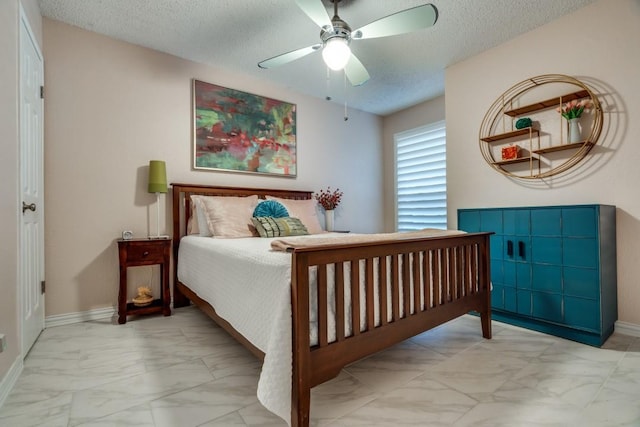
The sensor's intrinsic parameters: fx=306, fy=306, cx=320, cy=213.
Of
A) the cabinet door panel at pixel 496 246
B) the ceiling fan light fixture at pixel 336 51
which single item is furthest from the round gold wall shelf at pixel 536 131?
the ceiling fan light fixture at pixel 336 51

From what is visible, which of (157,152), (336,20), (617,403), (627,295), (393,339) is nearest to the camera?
(617,403)

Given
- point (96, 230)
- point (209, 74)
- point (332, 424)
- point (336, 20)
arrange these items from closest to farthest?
point (332, 424)
point (336, 20)
point (96, 230)
point (209, 74)

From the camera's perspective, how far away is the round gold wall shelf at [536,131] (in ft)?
7.79

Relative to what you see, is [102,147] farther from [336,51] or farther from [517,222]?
[517,222]

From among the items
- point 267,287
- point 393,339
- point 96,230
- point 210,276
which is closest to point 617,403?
point 393,339

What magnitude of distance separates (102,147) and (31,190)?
0.72 m

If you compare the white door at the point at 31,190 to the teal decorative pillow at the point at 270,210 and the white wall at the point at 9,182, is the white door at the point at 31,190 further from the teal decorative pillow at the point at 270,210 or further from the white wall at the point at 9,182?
the teal decorative pillow at the point at 270,210

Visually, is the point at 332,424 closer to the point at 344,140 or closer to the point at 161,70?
the point at 161,70

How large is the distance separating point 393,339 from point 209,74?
3099 millimetres

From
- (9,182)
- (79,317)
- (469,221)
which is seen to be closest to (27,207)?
(9,182)

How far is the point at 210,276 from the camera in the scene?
2.06 m

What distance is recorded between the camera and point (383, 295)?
60.3 inches

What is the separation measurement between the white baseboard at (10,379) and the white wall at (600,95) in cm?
365

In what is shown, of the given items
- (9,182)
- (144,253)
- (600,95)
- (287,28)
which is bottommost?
(144,253)
